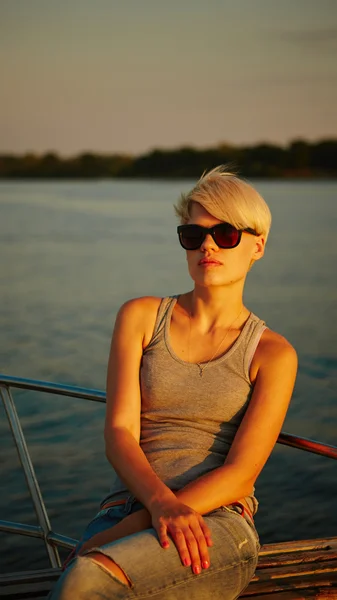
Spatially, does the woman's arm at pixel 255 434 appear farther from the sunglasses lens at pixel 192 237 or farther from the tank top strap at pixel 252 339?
the sunglasses lens at pixel 192 237

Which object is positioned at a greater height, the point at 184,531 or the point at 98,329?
the point at 184,531

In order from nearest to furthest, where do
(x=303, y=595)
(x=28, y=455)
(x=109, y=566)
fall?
(x=109, y=566) < (x=303, y=595) < (x=28, y=455)

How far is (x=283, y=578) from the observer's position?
7.84 ft

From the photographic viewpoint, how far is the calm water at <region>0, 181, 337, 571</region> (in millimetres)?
8320

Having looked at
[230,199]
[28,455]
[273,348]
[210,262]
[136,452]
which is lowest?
[28,455]

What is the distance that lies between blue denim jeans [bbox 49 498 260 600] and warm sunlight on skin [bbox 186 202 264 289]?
0.70 meters

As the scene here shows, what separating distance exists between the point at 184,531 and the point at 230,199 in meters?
0.95

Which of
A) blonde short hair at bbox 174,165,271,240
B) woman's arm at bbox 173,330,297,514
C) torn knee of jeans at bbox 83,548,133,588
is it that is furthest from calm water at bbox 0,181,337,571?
torn knee of jeans at bbox 83,548,133,588

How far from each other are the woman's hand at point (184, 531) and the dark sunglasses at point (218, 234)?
2.50 ft

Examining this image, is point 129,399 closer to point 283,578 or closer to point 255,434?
point 255,434

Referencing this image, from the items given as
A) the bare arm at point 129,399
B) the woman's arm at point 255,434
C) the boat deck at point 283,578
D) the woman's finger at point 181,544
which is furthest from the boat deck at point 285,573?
the woman's finger at point 181,544

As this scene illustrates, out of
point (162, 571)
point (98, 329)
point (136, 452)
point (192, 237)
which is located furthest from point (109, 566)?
point (98, 329)

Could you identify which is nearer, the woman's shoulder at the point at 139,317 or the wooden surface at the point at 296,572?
the wooden surface at the point at 296,572

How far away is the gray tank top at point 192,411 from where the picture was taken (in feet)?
7.80
